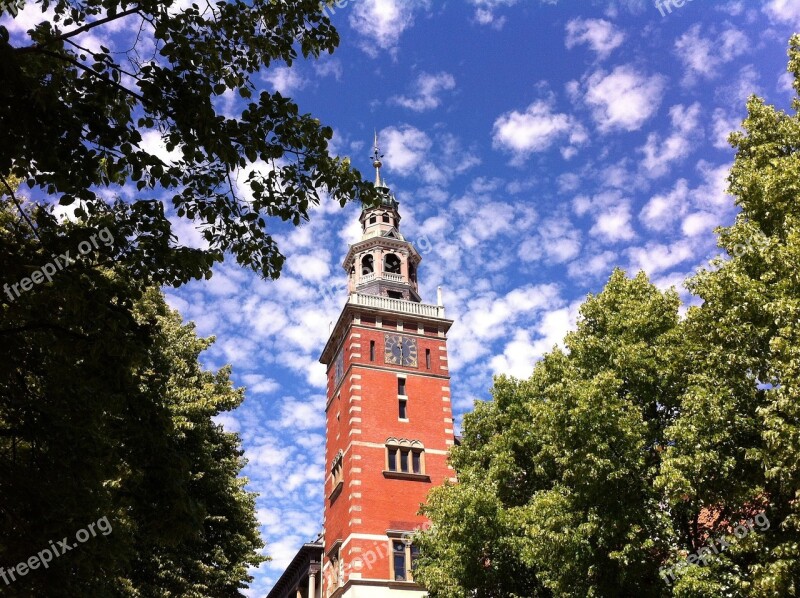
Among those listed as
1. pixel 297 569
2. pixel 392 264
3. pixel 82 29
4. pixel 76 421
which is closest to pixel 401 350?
pixel 392 264

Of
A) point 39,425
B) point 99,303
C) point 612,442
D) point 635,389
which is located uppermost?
point 635,389

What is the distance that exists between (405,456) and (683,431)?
23.8m

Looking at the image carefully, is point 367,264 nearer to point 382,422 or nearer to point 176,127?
point 382,422

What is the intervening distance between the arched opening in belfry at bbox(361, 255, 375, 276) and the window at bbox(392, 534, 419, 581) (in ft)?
59.4

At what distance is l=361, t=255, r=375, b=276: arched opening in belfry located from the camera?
1786 inches

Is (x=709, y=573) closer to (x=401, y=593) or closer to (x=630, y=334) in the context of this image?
(x=630, y=334)

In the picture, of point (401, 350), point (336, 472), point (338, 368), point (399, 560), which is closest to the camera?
point (399, 560)

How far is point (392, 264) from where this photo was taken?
A: 45188 millimetres

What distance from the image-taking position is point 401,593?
3253 centimetres

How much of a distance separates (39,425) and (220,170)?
4.39 metres

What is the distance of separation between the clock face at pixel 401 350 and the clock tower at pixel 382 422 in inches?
2.4

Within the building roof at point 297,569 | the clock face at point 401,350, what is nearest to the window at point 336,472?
the building roof at point 297,569

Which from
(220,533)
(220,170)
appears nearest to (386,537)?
(220,533)

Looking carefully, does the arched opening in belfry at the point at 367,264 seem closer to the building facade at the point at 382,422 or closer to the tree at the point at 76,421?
the building facade at the point at 382,422
